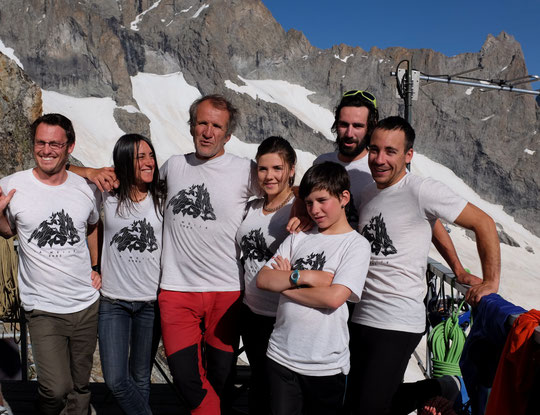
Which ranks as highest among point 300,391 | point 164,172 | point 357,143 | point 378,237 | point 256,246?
point 357,143

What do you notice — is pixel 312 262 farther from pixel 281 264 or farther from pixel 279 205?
pixel 279 205

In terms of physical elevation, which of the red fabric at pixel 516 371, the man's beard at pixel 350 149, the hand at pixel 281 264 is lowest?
the red fabric at pixel 516 371

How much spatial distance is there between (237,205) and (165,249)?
1.80 feet

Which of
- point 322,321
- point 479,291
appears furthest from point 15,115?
point 479,291

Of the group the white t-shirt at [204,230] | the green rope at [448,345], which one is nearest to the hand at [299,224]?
the white t-shirt at [204,230]

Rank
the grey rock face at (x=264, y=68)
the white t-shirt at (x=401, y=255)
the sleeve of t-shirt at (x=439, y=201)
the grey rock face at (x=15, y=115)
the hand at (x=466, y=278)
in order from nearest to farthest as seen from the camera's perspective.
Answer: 1. the sleeve of t-shirt at (x=439, y=201)
2. the white t-shirt at (x=401, y=255)
3. the hand at (x=466, y=278)
4. the grey rock face at (x=15, y=115)
5. the grey rock face at (x=264, y=68)

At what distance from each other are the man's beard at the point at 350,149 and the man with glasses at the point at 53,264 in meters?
1.73

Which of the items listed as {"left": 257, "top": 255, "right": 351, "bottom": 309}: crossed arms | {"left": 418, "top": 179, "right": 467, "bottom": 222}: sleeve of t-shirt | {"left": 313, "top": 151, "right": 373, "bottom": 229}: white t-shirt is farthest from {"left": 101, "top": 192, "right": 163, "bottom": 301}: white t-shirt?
{"left": 418, "top": 179, "right": 467, "bottom": 222}: sleeve of t-shirt

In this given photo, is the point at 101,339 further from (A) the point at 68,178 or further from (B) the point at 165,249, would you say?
(A) the point at 68,178

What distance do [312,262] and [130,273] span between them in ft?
4.06

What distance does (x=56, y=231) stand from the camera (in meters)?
3.21

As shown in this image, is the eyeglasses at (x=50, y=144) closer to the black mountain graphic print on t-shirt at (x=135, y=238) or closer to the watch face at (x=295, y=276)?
the black mountain graphic print on t-shirt at (x=135, y=238)

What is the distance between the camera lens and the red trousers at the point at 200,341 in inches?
127

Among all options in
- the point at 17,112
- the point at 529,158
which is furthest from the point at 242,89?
the point at 17,112
